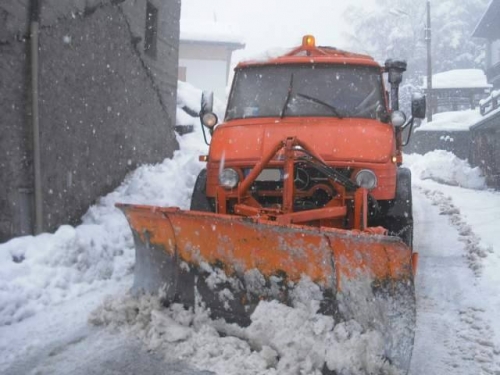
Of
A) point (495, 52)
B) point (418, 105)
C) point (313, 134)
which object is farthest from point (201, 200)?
point (495, 52)

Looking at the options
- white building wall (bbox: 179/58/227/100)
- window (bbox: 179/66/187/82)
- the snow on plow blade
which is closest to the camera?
the snow on plow blade

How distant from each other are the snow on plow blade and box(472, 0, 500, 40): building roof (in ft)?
87.7

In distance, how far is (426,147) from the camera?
26.2m

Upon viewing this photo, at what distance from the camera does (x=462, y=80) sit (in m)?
31.6

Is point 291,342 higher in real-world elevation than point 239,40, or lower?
lower

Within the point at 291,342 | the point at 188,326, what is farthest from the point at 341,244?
the point at 188,326

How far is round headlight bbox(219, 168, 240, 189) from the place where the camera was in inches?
180

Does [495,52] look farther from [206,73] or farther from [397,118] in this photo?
[397,118]

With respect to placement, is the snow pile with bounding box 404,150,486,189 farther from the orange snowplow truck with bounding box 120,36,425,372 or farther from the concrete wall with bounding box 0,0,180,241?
the orange snowplow truck with bounding box 120,36,425,372

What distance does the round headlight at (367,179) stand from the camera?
4305 millimetres

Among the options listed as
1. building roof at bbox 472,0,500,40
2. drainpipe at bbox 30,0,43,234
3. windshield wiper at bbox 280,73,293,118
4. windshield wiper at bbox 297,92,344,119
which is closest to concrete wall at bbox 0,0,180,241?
drainpipe at bbox 30,0,43,234

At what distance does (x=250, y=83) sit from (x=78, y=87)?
2552mm

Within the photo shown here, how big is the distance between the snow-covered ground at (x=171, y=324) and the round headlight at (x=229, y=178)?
1166 millimetres

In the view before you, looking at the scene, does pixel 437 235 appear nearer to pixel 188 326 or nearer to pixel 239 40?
pixel 188 326
